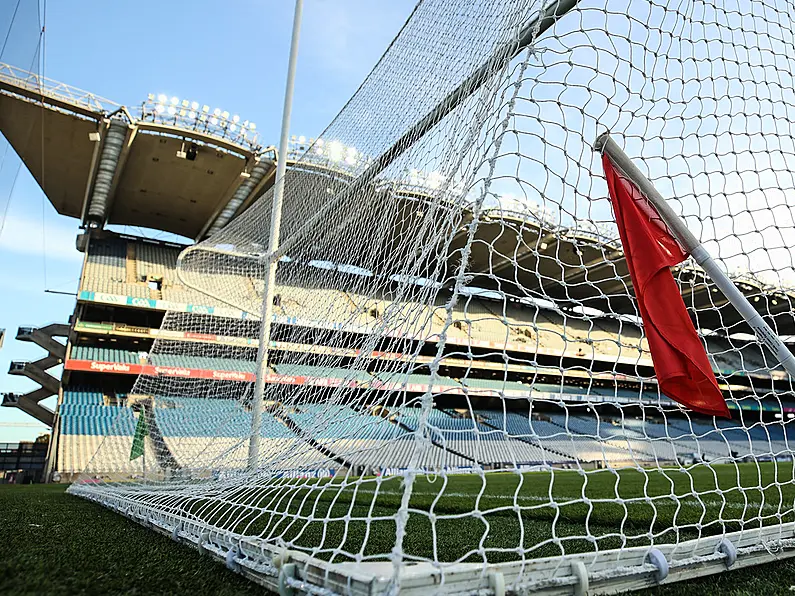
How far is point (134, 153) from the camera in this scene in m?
11.9

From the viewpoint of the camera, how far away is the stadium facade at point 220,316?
3.44m

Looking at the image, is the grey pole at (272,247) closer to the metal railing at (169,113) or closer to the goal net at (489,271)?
the goal net at (489,271)

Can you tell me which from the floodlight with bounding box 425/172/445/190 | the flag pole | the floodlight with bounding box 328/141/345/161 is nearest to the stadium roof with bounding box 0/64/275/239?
the floodlight with bounding box 328/141/345/161

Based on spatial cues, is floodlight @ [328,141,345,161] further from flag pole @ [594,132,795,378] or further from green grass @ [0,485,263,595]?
green grass @ [0,485,263,595]

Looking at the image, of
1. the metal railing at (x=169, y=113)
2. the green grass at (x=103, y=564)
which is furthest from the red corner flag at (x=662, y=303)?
the metal railing at (x=169, y=113)

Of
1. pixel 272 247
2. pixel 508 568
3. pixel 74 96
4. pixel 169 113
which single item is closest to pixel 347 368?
pixel 508 568

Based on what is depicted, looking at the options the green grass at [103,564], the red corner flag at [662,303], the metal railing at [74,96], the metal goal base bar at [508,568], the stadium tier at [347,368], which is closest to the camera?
the metal goal base bar at [508,568]

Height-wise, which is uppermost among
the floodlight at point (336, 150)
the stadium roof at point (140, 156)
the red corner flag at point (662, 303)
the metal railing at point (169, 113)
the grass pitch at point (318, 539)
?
the metal railing at point (169, 113)

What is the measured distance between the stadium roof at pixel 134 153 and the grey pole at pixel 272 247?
22.4 feet

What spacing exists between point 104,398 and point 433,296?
13726mm

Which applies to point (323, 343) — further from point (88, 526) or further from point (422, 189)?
point (88, 526)

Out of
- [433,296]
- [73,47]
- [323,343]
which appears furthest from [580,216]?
[73,47]

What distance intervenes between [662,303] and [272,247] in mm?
3354

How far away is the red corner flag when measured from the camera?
1426 millimetres
